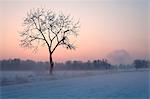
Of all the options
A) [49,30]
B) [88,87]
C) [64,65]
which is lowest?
[88,87]

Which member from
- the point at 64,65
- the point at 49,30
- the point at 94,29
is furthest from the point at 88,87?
the point at 49,30

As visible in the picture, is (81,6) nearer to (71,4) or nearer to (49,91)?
(71,4)

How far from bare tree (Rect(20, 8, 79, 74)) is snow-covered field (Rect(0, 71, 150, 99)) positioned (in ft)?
1.03

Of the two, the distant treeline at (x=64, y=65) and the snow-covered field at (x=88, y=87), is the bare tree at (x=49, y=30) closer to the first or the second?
the distant treeline at (x=64, y=65)

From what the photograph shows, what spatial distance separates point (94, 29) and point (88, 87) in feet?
3.10

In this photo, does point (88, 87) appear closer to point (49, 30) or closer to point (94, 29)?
point (94, 29)

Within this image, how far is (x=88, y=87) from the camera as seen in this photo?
7.17 metres

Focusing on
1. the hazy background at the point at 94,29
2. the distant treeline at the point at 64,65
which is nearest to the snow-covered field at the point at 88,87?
the distant treeline at the point at 64,65

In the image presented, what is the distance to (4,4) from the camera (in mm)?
7172

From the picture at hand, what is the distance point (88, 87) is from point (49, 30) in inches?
43.9

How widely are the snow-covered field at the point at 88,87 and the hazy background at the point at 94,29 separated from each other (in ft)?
1.01

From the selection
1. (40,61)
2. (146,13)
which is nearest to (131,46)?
(146,13)

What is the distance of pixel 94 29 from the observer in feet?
23.7

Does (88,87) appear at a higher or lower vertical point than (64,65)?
lower
